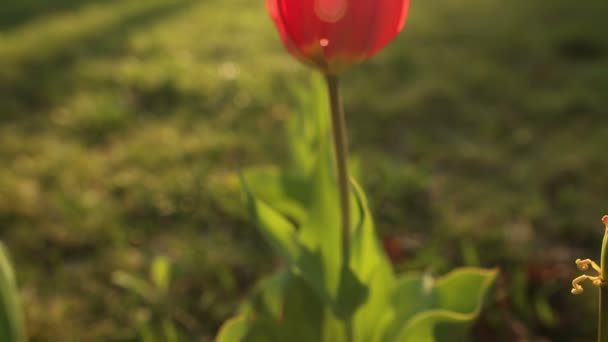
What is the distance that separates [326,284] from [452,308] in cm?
19

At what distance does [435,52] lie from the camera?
253cm

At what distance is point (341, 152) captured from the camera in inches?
27.8

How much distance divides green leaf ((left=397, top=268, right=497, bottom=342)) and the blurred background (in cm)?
36

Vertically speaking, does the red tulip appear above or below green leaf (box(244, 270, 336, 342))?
above

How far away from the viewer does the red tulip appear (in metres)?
0.64

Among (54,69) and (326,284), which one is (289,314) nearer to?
(326,284)

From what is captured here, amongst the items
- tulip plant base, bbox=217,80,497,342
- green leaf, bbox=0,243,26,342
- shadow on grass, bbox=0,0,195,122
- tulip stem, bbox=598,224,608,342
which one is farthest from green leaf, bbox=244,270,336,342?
shadow on grass, bbox=0,0,195,122

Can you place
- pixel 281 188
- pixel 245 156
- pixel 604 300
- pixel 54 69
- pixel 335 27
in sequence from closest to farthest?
1. pixel 604 300
2. pixel 335 27
3. pixel 281 188
4. pixel 245 156
5. pixel 54 69

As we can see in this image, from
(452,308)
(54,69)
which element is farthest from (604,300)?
(54,69)

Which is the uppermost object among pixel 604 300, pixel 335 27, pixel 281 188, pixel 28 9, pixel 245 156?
pixel 335 27

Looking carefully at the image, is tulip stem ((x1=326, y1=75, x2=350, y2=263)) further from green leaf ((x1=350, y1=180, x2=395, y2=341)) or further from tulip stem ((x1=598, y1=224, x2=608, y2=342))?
tulip stem ((x1=598, y1=224, x2=608, y2=342))

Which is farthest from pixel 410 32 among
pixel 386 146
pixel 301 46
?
pixel 301 46

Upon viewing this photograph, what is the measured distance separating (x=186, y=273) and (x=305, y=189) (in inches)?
18.1

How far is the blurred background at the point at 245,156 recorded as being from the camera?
1.35 m
